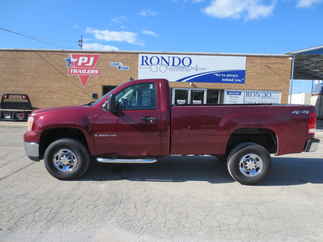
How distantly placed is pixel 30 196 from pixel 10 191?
473 mm

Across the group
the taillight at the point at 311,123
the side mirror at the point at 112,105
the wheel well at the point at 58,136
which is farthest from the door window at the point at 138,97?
the taillight at the point at 311,123

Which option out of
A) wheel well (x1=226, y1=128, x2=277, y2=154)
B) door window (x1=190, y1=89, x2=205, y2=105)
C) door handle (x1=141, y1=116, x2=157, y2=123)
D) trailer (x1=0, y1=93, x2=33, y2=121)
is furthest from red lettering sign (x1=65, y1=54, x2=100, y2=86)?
wheel well (x1=226, y1=128, x2=277, y2=154)

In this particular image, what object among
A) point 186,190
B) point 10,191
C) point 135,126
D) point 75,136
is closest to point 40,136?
point 75,136

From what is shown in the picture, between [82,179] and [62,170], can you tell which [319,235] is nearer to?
[82,179]

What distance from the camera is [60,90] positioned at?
1582 centimetres

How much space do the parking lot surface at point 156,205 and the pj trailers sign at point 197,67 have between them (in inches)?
439

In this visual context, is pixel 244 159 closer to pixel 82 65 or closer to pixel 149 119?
pixel 149 119

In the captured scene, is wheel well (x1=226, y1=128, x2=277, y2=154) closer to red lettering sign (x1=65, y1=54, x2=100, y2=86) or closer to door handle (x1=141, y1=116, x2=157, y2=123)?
door handle (x1=141, y1=116, x2=157, y2=123)

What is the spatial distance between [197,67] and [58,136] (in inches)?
498

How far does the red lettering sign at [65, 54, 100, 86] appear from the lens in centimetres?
1562

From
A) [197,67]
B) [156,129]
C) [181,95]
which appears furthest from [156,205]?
[197,67]

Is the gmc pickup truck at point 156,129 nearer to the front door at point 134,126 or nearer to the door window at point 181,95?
the front door at point 134,126

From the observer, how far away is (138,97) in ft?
14.0

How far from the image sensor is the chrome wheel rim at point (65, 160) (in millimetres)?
4238
